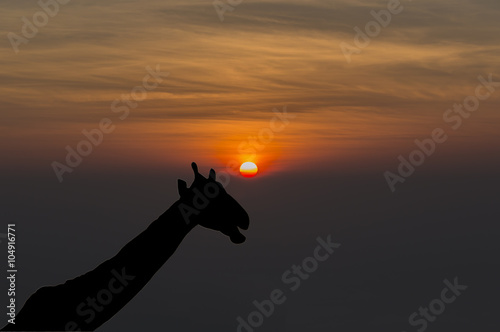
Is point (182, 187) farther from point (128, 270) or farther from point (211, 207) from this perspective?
point (128, 270)

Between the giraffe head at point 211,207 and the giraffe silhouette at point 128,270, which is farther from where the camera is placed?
the giraffe head at point 211,207

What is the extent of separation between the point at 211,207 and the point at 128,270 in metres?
1.99

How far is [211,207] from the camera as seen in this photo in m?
14.9

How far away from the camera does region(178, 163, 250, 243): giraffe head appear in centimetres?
1489

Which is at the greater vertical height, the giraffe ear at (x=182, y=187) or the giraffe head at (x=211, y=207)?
the giraffe ear at (x=182, y=187)

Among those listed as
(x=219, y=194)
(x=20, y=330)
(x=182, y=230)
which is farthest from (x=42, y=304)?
(x=219, y=194)

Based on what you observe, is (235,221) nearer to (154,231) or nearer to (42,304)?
(154,231)

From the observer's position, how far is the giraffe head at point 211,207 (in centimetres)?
1489

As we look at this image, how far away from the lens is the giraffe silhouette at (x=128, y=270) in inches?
548

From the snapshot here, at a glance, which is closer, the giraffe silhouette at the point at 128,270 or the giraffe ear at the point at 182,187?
the giraffe silhouette at the point at 128,270

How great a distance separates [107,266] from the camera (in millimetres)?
14406

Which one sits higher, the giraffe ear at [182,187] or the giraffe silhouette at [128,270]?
the giraffe ear at [182,187]

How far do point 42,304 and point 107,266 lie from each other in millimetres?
1346

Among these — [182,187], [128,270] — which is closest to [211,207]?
[182,187]
